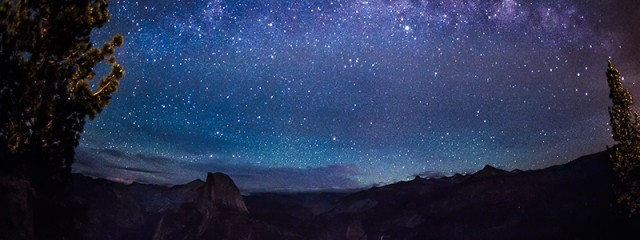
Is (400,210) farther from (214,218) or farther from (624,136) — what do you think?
(624,136)

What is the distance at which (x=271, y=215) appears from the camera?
150 m

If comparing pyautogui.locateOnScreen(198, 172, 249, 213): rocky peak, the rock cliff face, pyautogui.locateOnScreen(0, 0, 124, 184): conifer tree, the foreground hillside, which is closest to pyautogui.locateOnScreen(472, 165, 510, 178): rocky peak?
the foreground hillside

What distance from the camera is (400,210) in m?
143

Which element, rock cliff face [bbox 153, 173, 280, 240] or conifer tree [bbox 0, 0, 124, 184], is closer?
conifer tree [bbox 0, 0, 124, 184]

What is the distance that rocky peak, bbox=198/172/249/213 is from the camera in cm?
13000

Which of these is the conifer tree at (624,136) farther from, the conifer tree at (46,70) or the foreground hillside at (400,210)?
the foreground hillside at (400,210)

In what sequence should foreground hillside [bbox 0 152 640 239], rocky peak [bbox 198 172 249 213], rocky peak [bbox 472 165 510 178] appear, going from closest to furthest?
foreground hillside [bbox 0 152 640 239] → rocky peak [bbox 198 172 249 213] → rocky peak [bbox 472 165 510 178]

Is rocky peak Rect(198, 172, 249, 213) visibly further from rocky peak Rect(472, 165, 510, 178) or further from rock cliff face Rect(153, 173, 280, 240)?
rocky peak Rect(472, 165, 510, 178)

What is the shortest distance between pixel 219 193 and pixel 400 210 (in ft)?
230

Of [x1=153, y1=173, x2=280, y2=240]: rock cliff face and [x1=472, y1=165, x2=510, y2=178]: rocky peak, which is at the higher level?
[x1=472, y1=165, x2=510, y2=178]: rocky peak

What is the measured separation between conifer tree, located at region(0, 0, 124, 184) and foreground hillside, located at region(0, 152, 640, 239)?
104 m

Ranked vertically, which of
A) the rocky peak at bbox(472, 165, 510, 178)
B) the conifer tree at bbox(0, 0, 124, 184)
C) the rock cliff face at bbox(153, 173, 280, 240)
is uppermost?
the rocky peak at bbox(472, 165, 510, 178)

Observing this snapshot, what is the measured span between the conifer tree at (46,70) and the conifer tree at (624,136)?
103 feet

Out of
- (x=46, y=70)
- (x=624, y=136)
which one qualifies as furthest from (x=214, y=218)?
(x=46, y=70)
